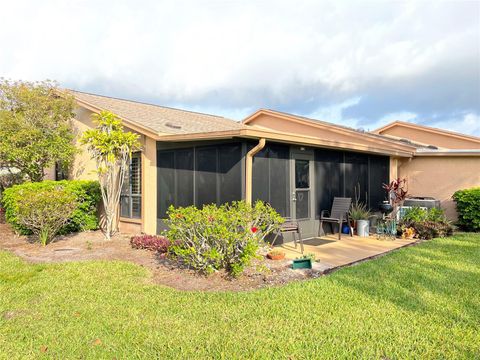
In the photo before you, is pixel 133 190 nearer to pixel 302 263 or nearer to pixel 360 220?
pixel 302 263

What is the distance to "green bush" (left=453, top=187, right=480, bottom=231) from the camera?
9570 millimetres

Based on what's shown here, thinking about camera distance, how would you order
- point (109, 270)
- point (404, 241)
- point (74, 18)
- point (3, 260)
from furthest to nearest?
point (74, 18) < point (404, 241) < point (3, 260) < point (109, 270)

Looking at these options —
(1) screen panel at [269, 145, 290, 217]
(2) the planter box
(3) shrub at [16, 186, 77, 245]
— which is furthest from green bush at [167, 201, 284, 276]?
(3) shrub at [16, 186, 77, 245]

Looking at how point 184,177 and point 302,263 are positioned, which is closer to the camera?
point 302,263

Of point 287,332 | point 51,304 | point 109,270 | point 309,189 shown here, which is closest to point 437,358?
point 287,332

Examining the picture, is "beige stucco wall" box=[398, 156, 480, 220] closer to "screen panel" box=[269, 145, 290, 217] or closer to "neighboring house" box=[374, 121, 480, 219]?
"neighboring house" box=[374, 121, 480, 219]

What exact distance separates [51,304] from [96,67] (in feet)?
45.4

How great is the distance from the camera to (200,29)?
11.5 m

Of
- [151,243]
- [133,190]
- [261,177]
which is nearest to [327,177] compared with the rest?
[261,177]

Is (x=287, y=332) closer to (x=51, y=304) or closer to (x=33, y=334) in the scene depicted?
(x=33, y=334)

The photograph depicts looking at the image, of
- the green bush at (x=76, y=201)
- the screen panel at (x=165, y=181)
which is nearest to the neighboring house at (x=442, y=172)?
the screen panel at (x=165, y=181)

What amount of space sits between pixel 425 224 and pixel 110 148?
8384mm

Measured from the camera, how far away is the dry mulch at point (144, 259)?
4832 millimetres

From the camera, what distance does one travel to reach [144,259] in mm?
6328
